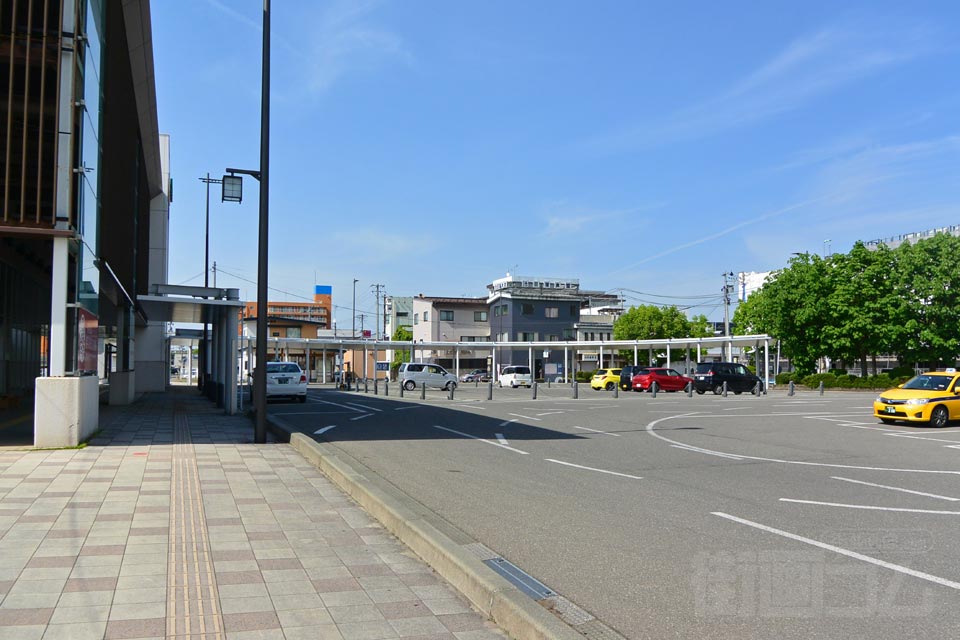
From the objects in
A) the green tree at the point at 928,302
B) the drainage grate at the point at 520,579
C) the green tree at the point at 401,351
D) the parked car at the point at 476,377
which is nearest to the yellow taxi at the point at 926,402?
the drainage grate at the point at 520,579

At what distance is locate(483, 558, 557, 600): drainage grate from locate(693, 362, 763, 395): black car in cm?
3909

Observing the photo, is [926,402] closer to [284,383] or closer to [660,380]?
[284,383]

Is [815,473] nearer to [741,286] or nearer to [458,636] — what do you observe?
[458,636]

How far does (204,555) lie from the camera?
257 inches

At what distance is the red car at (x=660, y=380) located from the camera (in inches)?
1770

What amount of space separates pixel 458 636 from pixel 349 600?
104 cm

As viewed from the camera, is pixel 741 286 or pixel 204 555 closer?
pixel 204 555

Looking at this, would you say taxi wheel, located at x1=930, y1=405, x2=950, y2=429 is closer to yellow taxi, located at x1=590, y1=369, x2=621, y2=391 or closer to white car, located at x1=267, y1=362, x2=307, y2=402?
white car, located at x1=267, y1=362, x2=307, y2=402

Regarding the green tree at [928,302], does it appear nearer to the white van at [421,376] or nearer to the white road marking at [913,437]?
the white van at [421,376]

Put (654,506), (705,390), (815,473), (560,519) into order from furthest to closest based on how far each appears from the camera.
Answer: (705,390) < (815,473) < (654,506) < (560,519)

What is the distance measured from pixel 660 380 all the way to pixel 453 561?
41162 millimetres

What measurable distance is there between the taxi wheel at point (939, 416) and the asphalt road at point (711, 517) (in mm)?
2693

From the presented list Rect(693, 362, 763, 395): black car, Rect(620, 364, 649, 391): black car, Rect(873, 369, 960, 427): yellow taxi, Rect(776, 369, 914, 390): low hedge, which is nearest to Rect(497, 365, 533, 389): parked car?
Rect(620, 364, 649, 391): black car

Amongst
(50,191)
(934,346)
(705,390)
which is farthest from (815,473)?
(934,346)
